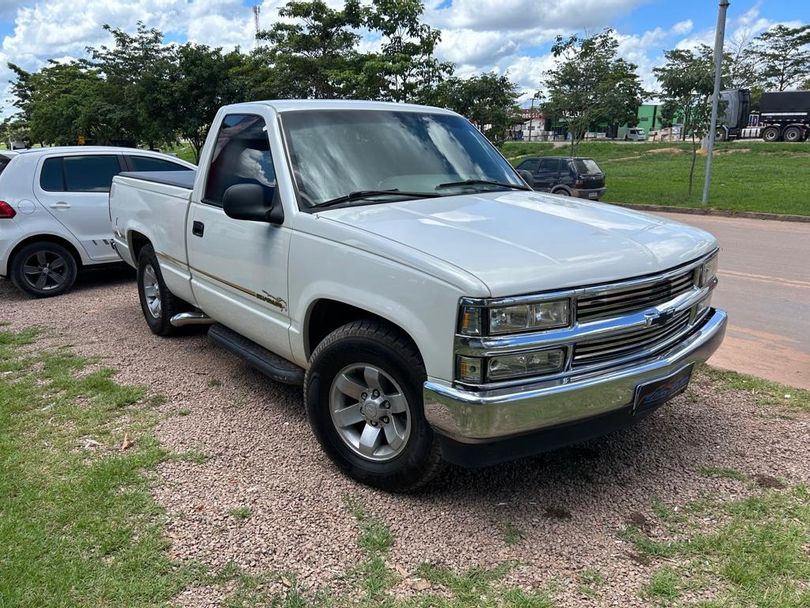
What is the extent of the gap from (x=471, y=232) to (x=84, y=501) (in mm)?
2332

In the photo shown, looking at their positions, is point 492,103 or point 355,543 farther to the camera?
point 492,103

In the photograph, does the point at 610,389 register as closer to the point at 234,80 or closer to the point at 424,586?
the point at 424,586

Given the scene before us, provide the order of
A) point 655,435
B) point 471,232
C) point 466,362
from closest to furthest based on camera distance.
A: point 466,362
point 471,232
point 655,435

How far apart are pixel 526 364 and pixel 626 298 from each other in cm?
58

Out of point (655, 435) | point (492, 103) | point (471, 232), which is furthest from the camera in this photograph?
point (492, 103)

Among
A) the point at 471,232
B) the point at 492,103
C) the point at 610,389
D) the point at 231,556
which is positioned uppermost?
the point at 492,103

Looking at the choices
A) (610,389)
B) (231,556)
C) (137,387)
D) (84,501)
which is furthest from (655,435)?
A: (137,387)

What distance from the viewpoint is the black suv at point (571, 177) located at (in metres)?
18.3

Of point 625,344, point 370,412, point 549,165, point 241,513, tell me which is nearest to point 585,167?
point 549,165

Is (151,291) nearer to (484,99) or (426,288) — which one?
(426,288)

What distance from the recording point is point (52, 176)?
793 cm

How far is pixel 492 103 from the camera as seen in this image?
2077 centimetres

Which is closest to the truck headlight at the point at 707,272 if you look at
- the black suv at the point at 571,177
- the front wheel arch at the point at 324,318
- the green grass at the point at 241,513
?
the front wheel arch at the point at 324,318

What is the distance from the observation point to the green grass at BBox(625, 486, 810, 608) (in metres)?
2.59
